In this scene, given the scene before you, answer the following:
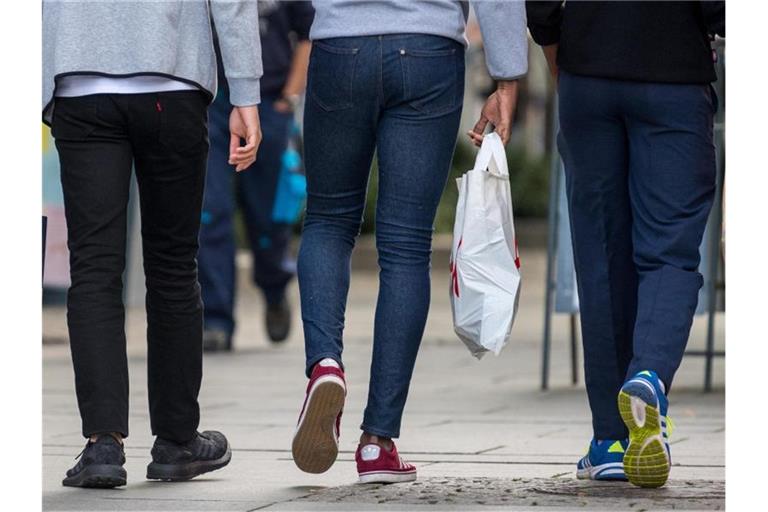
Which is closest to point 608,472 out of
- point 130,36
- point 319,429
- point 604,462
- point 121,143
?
point 604,462

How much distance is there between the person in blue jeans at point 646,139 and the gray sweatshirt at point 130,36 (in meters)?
0.80

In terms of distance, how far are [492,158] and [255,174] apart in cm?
482

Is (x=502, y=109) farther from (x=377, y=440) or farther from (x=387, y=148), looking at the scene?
(x=377, y=440)

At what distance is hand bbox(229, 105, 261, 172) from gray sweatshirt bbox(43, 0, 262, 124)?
0.39ft

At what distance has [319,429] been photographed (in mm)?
3912

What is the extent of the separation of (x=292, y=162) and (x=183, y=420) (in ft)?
15.3

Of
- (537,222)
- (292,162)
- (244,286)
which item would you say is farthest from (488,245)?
(537,222)

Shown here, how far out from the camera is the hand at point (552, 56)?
4.21 meters

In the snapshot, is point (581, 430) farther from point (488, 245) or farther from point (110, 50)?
point (110, 50)

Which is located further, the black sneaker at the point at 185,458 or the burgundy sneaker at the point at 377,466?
the black sneaker at the point at 185,458

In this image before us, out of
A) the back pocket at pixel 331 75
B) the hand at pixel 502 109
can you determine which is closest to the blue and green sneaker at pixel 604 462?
the hand at pixel 502 109

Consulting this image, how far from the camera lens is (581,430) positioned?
550cm

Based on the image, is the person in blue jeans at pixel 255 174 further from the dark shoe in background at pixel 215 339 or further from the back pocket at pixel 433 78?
the back pocket at pixel 433 78

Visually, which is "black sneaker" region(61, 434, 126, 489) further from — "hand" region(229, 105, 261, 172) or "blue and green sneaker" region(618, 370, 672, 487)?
"blue and green sneaker" region(618, 370, 672, 487)
